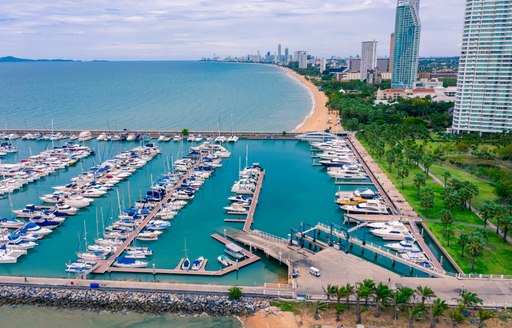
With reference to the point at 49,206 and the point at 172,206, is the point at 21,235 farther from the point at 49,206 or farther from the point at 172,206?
the point at 172,206

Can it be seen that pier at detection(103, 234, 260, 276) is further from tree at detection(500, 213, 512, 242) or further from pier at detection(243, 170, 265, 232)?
tree at detection(500, 213, 512, 242)

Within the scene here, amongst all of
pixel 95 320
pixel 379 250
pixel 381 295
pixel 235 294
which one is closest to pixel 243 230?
pixel 235 294

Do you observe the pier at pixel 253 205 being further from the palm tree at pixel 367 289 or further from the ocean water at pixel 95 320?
the palm tree at pixel 367 289

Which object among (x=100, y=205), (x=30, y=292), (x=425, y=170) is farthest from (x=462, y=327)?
(x=100, y=205)

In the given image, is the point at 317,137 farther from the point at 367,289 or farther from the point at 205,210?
the point at 367,289

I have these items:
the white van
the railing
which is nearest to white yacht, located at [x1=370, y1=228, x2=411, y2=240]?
the railing

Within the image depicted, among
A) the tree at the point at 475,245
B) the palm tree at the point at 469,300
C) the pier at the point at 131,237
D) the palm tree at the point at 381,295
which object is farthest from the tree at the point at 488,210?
the pier at the point at 131,237
